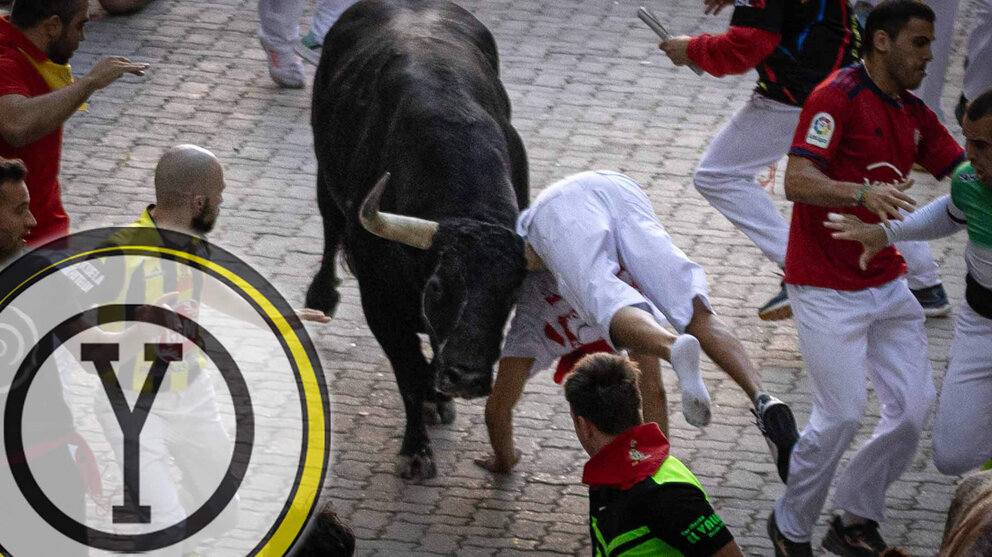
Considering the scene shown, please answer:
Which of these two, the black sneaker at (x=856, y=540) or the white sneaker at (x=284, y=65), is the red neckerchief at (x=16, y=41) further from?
the white sneaker at (x=284, y=65)

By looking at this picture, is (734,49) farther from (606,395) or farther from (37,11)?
(37,11)

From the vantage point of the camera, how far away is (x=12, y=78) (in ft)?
19.5

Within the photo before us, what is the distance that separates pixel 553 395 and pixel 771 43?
7.29ft

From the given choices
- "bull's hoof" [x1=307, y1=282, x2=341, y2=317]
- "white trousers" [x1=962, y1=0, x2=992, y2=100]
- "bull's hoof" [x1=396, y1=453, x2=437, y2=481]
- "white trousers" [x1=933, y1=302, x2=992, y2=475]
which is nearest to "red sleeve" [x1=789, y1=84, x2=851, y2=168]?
"white trousers" [x1=933, y1=302, x2=992, y2=475]

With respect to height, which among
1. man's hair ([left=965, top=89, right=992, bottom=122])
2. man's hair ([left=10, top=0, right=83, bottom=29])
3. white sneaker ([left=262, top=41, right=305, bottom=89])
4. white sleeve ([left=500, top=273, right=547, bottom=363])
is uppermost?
man's hair ([left=965, top=89, right=992, bottom=122])

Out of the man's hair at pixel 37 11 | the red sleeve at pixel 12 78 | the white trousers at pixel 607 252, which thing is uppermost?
the man's hair at pixel 37 11

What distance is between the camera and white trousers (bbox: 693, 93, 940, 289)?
808 cm

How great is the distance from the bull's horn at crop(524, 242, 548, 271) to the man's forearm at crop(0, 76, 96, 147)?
198 centimetres

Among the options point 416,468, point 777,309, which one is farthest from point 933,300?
point 416,468

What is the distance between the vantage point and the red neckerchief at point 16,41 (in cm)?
598

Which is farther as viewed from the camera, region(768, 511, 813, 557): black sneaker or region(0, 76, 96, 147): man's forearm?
region(768, 511, 813, 557): black sneaker

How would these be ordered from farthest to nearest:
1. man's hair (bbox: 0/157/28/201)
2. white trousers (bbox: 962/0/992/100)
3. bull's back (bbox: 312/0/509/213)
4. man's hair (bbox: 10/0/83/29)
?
1. white trousers (bbox: 962/0/992/100)
2. bull's back (bbox: 312/0/509/213)
3. man's hair (bbox: 10/0/83/29)
4. man's hair (bbox: 0/157/28/201)

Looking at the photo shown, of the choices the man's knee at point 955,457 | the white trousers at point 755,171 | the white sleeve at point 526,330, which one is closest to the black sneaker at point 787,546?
the man's knee at point 955,457

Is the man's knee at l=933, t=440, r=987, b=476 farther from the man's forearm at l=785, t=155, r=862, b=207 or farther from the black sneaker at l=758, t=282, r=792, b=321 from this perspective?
the black sneaker at l=758, t=282, r=792, b=321
